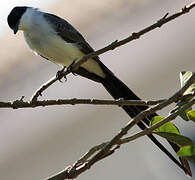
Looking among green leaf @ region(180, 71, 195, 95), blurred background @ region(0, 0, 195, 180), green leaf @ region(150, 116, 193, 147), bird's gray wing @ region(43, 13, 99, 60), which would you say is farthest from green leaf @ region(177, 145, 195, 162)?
blurred background @ region(0, 0, 195, 180)

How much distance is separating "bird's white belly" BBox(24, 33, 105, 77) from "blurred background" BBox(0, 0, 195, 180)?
159 cm

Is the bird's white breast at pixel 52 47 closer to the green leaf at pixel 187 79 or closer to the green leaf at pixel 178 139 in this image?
the green leaf at pixel 187 79

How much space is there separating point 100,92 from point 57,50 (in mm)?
1812

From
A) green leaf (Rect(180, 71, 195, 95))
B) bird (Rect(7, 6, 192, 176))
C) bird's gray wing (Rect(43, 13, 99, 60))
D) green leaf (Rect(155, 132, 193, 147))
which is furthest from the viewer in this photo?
bird's gray wing (Rect(43, 13, 99, 60))

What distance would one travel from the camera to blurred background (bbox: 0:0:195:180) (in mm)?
5711

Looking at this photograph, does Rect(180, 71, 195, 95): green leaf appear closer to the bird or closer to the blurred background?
the bird

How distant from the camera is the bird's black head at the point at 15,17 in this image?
4.72m

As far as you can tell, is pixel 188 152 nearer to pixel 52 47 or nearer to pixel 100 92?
pixel 52 47

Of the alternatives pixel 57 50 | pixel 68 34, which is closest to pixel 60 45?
pixel 57 50

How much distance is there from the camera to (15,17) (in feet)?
15.9

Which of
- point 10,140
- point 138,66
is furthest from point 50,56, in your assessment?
point 10,140

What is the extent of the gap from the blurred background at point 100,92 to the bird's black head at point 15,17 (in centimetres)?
123

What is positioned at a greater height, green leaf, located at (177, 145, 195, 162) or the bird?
the bird

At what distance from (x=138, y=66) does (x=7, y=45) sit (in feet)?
5.91
